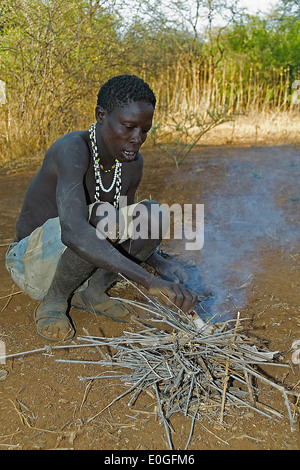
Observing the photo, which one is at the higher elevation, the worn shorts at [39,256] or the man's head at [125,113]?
the man's head at [125,113]

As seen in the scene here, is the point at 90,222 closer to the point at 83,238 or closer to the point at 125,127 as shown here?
the point at 83,238

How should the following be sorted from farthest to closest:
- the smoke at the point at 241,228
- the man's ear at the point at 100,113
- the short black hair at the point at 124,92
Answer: the smoke at the point at 241,228, the man's ear at the point at 100,113, the short black hair at the point at 124,92

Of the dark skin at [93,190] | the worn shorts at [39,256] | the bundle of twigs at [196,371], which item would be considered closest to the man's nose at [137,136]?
the dark skin at [93,190]

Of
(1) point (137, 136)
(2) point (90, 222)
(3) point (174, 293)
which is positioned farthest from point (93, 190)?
(3) point (174, 293)

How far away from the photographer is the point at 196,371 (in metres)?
1.88

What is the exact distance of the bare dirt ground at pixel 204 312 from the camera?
67.2 inches

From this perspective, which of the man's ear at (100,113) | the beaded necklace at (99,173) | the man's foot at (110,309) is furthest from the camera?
the man's foot at (110,309)

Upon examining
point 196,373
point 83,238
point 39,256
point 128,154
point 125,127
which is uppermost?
point 125,127

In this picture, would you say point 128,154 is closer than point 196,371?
No

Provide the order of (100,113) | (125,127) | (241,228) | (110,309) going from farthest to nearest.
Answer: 1. (241,228)
2. (110,309)
3. (100,113)
4. (125,127)

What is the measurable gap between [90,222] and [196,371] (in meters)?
0.97

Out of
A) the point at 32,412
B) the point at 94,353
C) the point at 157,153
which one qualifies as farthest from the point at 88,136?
the point at 157,153

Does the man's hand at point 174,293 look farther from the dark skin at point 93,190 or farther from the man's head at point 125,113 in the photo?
the man's head at point 125,113

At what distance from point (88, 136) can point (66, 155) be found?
23 centimetres
